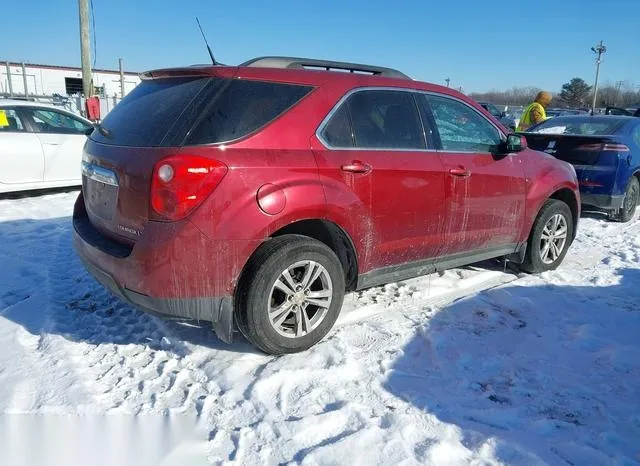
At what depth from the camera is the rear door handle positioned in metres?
3.29

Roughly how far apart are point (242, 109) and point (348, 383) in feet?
5.42

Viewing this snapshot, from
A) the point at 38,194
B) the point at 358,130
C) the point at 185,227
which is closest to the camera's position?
the point at 185,227

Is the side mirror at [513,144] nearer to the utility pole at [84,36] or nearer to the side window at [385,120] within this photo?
the side window at [385,120]

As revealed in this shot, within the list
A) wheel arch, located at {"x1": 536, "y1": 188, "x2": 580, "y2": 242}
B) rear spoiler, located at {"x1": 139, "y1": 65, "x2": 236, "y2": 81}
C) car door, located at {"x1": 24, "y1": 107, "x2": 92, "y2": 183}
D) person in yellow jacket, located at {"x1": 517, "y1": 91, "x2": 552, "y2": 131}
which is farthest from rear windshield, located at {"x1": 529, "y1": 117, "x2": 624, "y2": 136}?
car door, located at {"x1": 24, "y1": 107, "x2": 92, "y2": 183}

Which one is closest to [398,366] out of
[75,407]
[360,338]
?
[360,338]

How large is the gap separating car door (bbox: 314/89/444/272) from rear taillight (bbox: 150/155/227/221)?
2.35 feet

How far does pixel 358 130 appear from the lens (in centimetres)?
345

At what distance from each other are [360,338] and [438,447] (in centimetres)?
116

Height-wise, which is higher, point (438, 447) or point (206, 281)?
point (206, 281)

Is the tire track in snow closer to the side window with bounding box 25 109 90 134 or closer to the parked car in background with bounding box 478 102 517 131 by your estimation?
the side window with bounding box 25 109 90 134

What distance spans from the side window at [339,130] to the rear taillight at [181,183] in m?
0.80

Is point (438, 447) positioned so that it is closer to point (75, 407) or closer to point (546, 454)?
point (546, 454)

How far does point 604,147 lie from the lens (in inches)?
276

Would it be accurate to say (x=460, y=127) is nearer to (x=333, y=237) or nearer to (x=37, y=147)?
(x=333, y=237)
